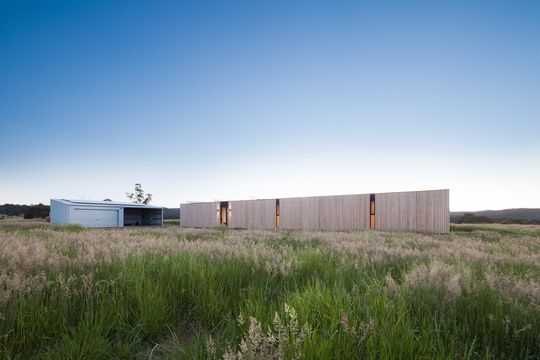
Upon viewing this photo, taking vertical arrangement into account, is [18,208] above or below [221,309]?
below

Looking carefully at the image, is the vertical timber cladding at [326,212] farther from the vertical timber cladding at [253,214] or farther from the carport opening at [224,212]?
the carport opening at [224,212]

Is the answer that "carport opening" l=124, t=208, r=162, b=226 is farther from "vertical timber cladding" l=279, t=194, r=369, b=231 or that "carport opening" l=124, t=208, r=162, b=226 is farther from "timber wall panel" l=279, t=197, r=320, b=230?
"vertical timber cladding" l=279, t=194, r=369, b=231

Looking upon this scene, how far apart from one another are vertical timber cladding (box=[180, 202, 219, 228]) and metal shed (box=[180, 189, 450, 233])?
16cm

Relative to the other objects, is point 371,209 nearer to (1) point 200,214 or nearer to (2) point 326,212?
(2) point 326,212

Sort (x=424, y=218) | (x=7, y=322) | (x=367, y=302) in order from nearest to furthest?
(x=7, y=322) < (x=367, y=302) < (x=424, y=218)

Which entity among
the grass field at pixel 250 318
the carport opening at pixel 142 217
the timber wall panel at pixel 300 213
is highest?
the grass field at pixel 250 318

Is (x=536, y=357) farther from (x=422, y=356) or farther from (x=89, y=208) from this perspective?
(x=89, y=208)

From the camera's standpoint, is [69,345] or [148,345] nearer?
[69,345]

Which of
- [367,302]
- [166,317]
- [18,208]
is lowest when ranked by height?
[18,208]

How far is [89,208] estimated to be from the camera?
34.8 m

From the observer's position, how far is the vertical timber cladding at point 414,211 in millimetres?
21906

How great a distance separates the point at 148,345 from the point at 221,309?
66cm

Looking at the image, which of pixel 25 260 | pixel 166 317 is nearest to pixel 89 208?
pixel 25 260

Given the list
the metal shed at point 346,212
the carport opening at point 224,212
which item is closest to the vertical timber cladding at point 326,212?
the metal shed at point 346,212
